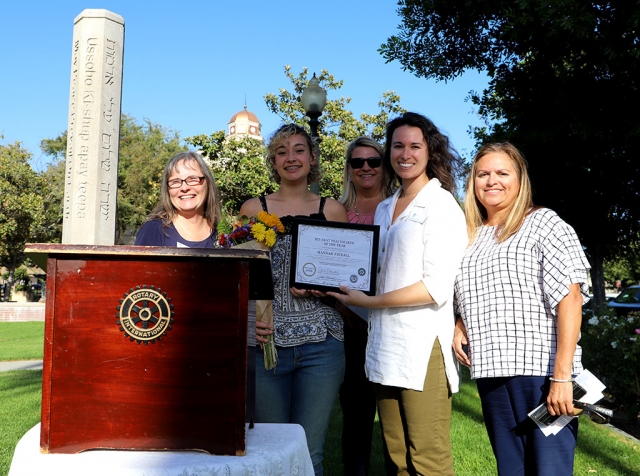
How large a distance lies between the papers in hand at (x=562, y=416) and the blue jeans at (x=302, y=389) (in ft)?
3.08

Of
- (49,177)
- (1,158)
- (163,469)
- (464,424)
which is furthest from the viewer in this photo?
(49,177)

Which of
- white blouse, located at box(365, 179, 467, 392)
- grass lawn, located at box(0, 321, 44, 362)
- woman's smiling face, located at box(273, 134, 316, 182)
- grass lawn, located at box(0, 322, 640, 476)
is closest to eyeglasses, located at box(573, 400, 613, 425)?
white blouse, located at box(365, 179, 467, 392)

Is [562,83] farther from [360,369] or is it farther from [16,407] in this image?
[16,407]

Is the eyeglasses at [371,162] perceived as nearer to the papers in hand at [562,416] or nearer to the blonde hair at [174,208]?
the blonde hair at [174,208]

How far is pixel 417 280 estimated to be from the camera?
279 centimetres

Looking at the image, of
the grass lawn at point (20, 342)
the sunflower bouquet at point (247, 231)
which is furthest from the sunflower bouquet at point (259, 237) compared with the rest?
the grass lawn at point (20, 342)

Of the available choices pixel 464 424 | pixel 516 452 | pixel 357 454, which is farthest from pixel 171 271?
pixel 464 424

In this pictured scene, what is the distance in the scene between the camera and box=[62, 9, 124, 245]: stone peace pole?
6008 mm

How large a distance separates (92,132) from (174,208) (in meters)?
3.58

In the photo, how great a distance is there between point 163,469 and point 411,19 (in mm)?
9824

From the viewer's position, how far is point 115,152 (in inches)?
245

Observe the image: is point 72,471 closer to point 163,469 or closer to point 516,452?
point 163,469

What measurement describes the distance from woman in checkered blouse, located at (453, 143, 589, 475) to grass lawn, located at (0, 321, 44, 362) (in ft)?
39.7

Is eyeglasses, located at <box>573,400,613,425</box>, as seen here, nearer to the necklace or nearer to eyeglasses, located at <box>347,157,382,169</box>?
the necklace
